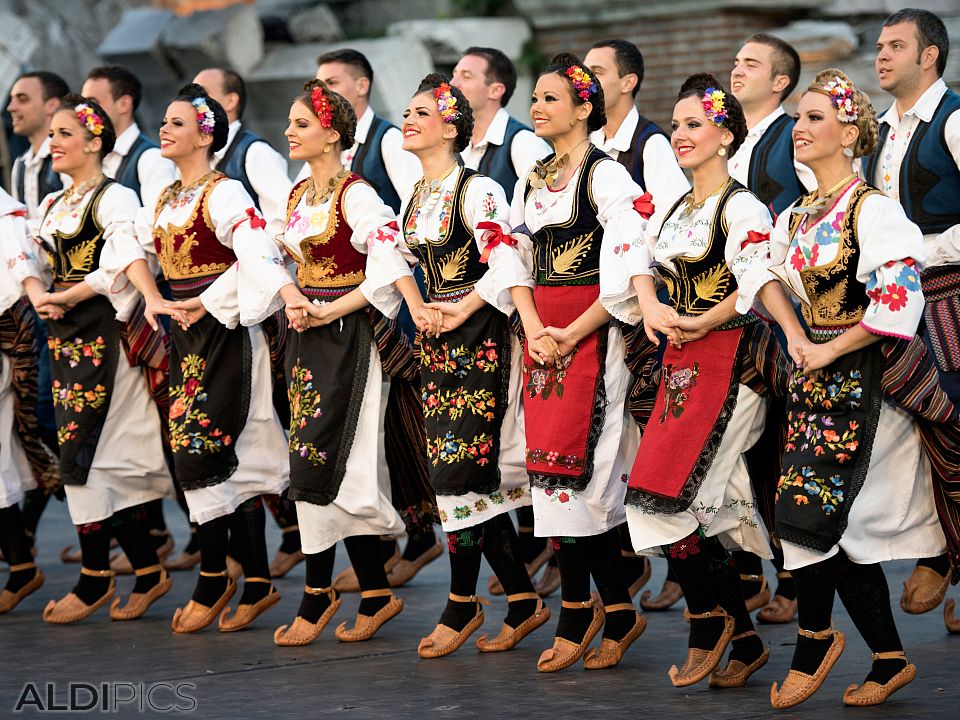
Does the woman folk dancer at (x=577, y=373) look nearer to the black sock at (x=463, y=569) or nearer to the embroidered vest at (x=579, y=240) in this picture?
the embroidered vest at (x=579, y=240)

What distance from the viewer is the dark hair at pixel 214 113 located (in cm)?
539

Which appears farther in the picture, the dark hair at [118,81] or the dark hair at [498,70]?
the dark hair at [118,81]

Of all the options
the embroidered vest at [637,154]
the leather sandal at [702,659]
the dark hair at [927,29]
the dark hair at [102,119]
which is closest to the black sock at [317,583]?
the leather sandal at [702,659]

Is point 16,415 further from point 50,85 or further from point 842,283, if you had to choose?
point 842,283

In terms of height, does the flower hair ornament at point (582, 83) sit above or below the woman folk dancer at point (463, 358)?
above

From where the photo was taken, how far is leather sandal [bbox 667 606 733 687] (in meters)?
4.29

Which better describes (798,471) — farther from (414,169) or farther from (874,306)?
(414,169)

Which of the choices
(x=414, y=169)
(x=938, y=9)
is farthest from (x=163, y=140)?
(x=938, y=9)

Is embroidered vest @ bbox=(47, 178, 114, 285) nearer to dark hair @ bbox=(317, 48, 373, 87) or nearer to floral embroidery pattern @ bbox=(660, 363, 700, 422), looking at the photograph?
dark hair @ bbox=(317, 48, 373, 87)

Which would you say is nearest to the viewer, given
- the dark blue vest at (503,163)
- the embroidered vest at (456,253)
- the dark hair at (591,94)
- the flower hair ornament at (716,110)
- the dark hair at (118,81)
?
the flower hair ornament at (716,110)

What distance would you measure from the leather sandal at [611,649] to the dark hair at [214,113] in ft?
7.05

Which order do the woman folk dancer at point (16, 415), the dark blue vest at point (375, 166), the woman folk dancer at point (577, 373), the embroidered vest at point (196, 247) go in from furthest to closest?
the dark blue vest at point (375, 166), the woman folk dancer at point (16, 415), the embroidered vest at point (196, 247), the woman folk dancer at point (577, 373)

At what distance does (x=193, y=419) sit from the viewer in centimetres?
524

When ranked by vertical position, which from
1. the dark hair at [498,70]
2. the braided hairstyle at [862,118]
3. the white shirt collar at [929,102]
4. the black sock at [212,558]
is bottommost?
the black sock at [212,558]
